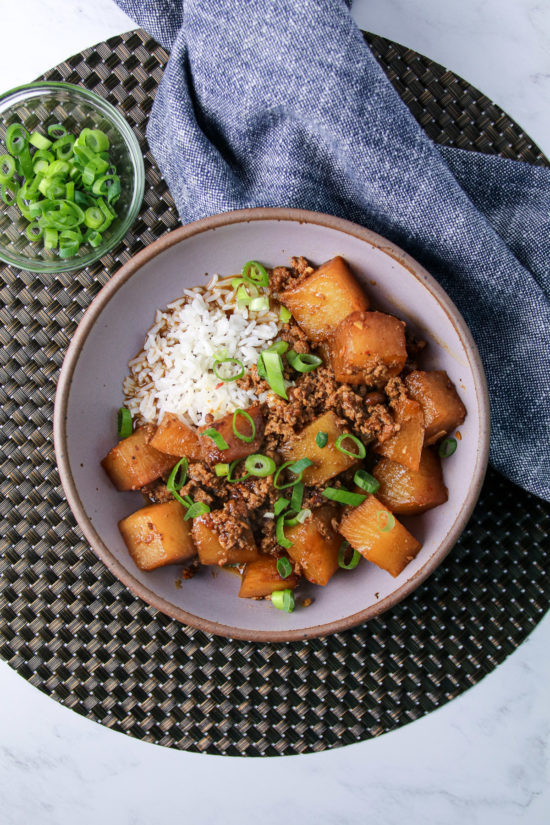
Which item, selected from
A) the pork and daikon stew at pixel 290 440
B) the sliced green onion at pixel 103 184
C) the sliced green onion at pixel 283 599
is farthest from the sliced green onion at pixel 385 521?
the sliced green onion at pixel 103 184

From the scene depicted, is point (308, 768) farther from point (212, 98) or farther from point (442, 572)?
point (212, 98)

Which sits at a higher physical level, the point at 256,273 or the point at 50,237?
the point at 256,273

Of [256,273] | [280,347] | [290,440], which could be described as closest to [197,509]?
[290,440]

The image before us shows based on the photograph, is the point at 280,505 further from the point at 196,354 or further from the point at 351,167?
the point at 351,167

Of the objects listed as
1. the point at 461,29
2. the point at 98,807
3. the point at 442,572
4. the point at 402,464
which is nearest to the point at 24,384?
the point at 402,464

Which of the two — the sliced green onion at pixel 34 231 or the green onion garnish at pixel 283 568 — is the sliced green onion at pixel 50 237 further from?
the green onion garnish at pixel 283 568

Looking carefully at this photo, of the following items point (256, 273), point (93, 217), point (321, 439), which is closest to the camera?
point (321, 439)

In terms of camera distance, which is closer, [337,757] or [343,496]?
[343,496]
